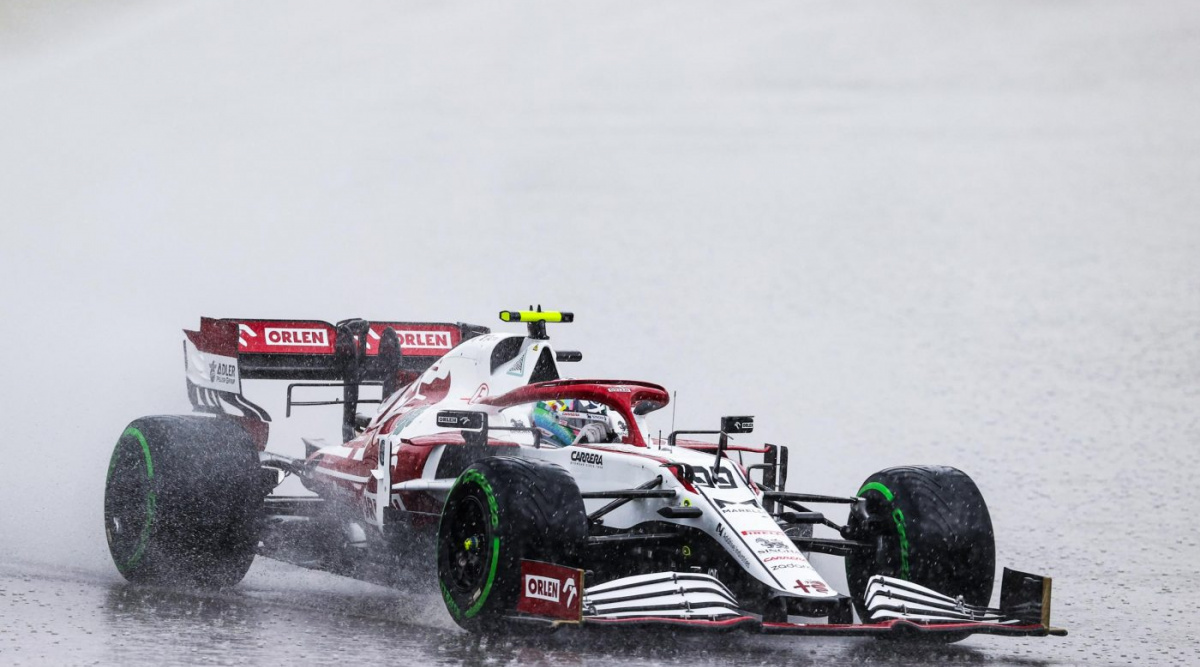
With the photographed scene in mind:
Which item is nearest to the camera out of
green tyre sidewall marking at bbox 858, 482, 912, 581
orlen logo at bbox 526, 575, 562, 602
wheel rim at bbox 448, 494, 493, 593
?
orlen logo at bbox 526, 575, 562, 602

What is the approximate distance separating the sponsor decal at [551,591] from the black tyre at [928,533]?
2.30 m

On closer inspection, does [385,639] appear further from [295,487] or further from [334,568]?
[295,487]

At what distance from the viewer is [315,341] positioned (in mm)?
11344

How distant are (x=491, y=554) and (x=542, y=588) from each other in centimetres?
33

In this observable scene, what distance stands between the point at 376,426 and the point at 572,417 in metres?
1.91

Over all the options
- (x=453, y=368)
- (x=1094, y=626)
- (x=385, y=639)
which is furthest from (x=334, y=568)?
(x=1094, y=626)

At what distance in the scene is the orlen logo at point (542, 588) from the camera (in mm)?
7145

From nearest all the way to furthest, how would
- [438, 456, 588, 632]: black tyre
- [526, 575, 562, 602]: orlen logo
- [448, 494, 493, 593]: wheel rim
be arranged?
[526, 575, 562, 602]: orlen logo, [438, 456, 588, 632]: black tyre, [448, 494, 493, 593]: wheel rim

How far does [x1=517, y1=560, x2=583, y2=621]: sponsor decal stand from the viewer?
702 centimetres

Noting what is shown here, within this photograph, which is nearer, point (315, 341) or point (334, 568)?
point (334, 568)

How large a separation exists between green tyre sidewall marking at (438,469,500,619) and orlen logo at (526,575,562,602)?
0.18 meters

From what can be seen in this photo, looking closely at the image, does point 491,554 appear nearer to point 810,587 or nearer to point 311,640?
point 311,640

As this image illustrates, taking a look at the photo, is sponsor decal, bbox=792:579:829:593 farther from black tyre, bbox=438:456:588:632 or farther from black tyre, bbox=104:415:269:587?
black tyre, bbox=104:415:269:587

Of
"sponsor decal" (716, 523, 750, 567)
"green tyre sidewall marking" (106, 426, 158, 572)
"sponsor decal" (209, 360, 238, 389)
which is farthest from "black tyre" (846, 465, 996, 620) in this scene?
"sponsor decal" (209, 360, 238, 389)
